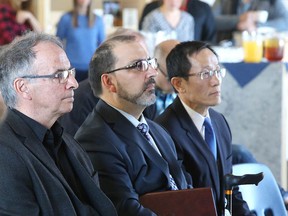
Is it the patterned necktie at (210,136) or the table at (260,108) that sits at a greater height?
the patterned necktie at (210,136)

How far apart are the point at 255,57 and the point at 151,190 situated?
268 cm

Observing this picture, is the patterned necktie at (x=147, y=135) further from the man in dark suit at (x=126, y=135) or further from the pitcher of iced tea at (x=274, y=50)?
the pitcher of iced tea at (x=274, y=50)

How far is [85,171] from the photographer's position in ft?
7.63

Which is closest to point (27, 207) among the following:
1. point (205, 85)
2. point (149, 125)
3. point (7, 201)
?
point (7, 201)

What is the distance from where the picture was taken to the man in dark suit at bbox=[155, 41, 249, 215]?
307 centimetres

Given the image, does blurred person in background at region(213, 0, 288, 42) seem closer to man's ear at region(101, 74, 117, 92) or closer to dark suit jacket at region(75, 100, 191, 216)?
man's ear at region(101, 74, 117, 92)

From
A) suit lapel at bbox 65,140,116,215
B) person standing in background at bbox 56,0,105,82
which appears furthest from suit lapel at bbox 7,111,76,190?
person standing in background at bbox 56,0,105,82

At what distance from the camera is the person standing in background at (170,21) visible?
6.42 metres

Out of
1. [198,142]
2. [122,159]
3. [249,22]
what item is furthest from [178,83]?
[249,22]

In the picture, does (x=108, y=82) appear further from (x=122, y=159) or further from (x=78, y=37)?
(x=78, y=37)

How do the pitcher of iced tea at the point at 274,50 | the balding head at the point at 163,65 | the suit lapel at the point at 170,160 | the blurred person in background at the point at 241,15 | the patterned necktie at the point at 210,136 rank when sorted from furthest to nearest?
the blurred person in background at the point at 241,15 → the pitcher of iced tea at the point at 274,50 → the balding head at the point at 163,65 → the patterned necktie at the point at 210,136 → the suit lapel at the point at 170,160

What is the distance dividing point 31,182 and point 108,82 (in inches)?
30.9

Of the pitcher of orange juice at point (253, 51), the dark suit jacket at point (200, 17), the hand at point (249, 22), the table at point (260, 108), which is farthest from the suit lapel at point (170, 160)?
the hand at point (249, 22)

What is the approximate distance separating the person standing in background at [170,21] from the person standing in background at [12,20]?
1.11 metres
